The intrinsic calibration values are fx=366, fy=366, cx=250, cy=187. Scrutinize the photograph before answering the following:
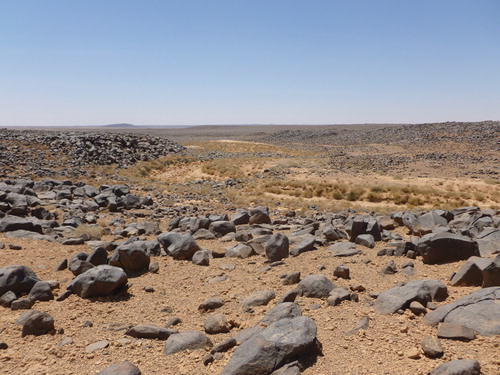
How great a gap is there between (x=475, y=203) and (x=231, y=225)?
17.4 metres

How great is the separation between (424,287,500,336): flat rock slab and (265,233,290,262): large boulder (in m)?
4.61

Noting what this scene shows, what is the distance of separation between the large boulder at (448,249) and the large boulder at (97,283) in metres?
7.32

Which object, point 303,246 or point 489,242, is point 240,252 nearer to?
point 303,246

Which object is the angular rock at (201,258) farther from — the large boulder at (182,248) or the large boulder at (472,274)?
the large boulder at (472,274)

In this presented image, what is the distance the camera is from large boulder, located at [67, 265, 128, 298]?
8.00 m

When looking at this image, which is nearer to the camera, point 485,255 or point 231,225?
point 485,255

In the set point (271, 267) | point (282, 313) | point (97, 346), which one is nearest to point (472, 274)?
point (282, 313)

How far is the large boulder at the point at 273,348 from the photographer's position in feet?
15.6

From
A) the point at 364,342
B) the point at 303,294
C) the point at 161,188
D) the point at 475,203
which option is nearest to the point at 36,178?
the point at 161,188

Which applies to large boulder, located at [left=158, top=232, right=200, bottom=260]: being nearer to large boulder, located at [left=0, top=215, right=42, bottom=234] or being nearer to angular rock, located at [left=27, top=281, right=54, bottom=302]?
angular rock, located at [left=27, top=281, right=54, bottom=302]

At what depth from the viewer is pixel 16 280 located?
8.04 meters

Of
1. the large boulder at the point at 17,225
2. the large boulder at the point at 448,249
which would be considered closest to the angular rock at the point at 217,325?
the large boulder at the point at 448,249

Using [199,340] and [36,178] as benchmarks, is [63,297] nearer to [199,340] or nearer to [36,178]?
[199,340]

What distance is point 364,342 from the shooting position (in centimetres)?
548
